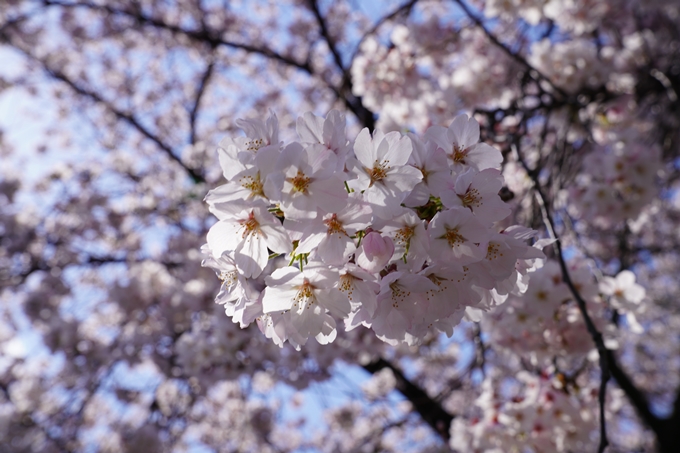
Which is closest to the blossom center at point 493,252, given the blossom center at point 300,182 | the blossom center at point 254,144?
the blossom center at point 300,182

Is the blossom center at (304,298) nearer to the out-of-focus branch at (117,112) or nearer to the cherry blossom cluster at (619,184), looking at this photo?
the cherry blossom cluster at (619,184)

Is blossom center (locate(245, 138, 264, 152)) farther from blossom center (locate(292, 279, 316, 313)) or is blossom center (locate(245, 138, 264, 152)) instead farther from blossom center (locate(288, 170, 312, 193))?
blossom center (locate(292, 279, 316, 313))

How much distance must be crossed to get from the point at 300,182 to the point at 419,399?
183 inches

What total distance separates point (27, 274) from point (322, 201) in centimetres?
581

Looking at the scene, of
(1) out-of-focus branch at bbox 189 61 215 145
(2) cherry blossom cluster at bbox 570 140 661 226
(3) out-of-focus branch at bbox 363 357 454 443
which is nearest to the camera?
(2) cherry blossom cluster at bbox 570 140 661 226

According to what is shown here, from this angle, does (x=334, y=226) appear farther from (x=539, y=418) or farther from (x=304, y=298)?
(x=539, y=418)

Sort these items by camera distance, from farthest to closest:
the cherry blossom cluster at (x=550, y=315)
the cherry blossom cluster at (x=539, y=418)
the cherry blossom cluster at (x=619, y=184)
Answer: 1. the cherry blossom cluster at (x=619, y=184)
2. the cherry blossom cluster at (x=539, y=418)
3. the cherry blossom cluster at (x=550, y=315)

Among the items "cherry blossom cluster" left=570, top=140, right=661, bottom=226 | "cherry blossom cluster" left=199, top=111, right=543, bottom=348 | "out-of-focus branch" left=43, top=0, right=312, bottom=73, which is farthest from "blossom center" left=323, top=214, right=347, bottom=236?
"out-of-focus branch" left=43, top=0, right=312, bottom=73

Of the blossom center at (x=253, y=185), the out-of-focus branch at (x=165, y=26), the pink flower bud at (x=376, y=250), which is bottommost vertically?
the out-of-focus branch at (x=165, y=26)

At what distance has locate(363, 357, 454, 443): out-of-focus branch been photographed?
4680 mm

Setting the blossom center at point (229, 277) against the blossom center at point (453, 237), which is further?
the blossom center at point (229, 277)

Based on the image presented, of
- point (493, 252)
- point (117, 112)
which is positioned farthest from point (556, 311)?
point (117, 112)

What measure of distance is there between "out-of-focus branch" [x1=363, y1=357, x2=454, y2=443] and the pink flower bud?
4098 mm

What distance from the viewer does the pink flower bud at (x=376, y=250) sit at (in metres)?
0.84
